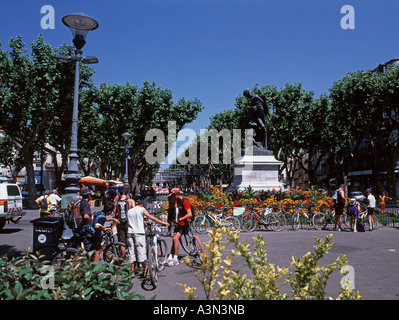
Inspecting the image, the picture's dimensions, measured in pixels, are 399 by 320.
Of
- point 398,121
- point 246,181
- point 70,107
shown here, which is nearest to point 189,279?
point 246,181

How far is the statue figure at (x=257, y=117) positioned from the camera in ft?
53.0

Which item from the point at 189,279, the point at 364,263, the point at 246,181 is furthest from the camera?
the point at 246,181

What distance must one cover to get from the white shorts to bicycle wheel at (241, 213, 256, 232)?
709 centimetres

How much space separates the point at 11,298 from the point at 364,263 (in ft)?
24.3

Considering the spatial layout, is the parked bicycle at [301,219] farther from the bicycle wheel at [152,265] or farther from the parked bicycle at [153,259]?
the bicycle wheel at [152,265]

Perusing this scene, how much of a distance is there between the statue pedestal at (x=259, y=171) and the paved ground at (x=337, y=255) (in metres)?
3.18

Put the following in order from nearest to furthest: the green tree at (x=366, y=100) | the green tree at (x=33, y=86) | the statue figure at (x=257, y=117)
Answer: the statue figure at (x=257, y=117) → the green tree at (x=33, y=86) → the green tree at (x=366, y=100)

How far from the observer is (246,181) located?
16.1m

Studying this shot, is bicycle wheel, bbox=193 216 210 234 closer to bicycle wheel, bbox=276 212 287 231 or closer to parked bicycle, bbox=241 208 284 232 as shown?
parked bicycle, bbox=241 208 284 232

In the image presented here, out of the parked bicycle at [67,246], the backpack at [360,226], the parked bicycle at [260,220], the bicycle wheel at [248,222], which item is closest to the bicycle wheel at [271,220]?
the parked bicycle at [260,220]

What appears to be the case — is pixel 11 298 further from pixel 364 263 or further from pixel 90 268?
pixel 364 263

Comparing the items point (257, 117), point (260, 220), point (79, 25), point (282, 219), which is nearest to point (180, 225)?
point (79, 25)

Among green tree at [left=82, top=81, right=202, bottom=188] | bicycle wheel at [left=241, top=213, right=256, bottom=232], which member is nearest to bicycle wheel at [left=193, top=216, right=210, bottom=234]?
bicycle wheel at [left=241, top=213, right=256, bottom=232]

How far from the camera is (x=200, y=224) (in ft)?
41.9
